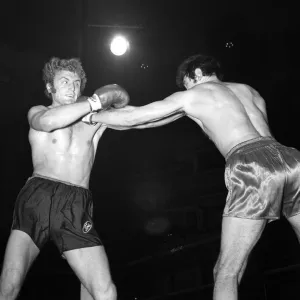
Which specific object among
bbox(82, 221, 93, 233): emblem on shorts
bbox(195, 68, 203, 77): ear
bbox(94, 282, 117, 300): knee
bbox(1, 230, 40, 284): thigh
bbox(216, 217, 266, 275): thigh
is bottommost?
bbox(94, 282, 117, 300): knee

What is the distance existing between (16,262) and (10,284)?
0.14 meters

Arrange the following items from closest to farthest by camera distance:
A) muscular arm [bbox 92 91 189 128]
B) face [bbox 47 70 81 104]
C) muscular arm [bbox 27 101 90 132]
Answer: muscular arm [bbox 92 91 189 128] → muscular arm [bbox 27 101 90 132] → face [bbox 47 70 81 104]

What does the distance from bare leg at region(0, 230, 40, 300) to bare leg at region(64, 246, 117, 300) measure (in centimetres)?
25

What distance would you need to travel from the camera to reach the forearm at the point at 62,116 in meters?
2.83

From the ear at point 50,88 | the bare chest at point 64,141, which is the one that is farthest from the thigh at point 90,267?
the ear at point 50,88

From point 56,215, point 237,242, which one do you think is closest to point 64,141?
point 56,215

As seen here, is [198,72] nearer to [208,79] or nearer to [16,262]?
[208,79]

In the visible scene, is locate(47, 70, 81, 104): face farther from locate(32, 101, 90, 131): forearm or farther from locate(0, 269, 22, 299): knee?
locate(0, 269, 22, 299): knee

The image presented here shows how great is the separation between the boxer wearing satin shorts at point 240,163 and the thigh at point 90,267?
746 mm

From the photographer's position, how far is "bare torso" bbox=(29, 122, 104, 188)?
2967 mm

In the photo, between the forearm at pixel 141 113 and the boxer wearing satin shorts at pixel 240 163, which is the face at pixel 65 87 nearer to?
the forearm at pixel 141 113

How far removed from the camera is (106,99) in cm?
298

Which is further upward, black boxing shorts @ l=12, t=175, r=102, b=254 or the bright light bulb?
the bright light bulb

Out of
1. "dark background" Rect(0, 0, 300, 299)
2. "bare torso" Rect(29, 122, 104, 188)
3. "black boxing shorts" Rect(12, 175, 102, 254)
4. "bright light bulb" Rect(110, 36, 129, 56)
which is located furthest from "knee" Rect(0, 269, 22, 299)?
"bright light bulb" Rect(110, 36, 129, 56)
